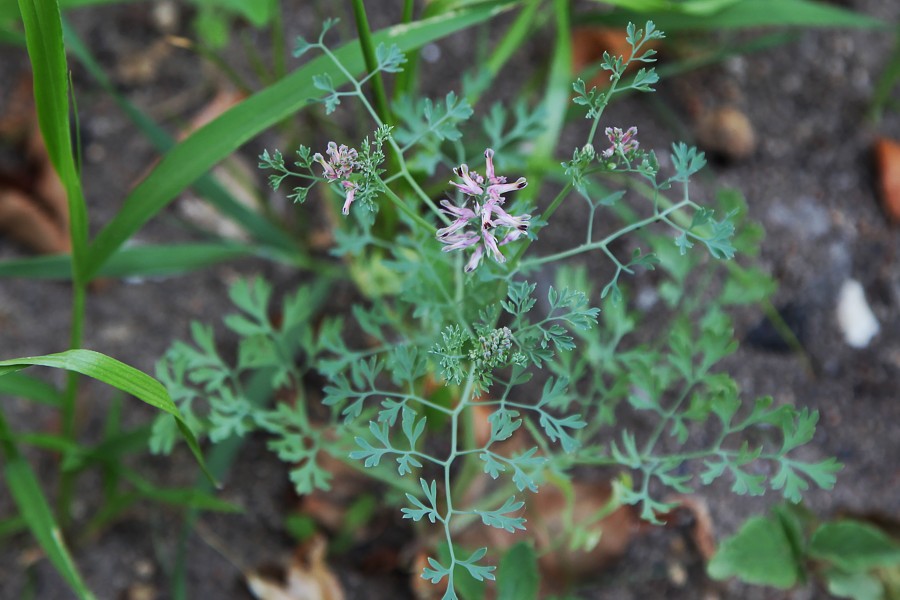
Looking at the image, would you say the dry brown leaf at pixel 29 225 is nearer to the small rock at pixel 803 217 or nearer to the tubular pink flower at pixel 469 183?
the tubular pink flower at pixel 469 183

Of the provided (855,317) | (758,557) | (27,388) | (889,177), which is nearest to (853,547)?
(758,557)

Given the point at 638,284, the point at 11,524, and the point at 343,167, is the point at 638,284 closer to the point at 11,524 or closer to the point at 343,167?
the point at 343,167

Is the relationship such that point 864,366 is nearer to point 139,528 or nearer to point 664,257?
point 664,257

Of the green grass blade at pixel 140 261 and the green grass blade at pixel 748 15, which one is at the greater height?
the green grass blade at pixel 748 15

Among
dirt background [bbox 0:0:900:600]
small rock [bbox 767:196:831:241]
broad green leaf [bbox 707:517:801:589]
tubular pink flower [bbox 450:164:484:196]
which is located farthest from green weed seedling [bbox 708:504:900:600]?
tubular pink flower [bbox 450:164:484:196]

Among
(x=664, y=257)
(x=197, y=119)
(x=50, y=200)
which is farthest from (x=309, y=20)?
(x=664, y=257)

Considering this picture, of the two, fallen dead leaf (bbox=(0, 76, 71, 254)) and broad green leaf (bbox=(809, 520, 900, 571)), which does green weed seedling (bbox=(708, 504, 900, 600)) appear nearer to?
broad green leaf (bbox=(809, 520, 900, 571))

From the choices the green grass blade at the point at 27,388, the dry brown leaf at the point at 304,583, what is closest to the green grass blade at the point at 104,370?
the green grass blade at the point at 27,388
